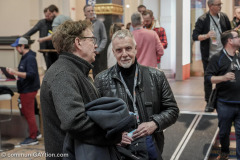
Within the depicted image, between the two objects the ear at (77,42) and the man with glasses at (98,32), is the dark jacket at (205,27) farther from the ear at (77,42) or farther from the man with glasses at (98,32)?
the ear at (77,42)

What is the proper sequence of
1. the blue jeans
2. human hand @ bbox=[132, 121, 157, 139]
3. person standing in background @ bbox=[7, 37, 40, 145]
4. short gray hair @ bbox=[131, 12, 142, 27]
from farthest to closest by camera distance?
person standing in background @ bbox=[7, 37, 40, 145], short gray hair @ bbox=[131, 12, 142, 27], the blue jeans, human hand @ bbox=[132, 121, 157, 139]

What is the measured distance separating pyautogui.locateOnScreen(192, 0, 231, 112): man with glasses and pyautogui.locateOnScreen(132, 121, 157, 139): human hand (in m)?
3.66

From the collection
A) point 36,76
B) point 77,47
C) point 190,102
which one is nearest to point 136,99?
point 77,47

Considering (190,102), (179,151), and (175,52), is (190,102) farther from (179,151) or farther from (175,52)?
(179,151)

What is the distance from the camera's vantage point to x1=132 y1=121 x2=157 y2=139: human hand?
261cm

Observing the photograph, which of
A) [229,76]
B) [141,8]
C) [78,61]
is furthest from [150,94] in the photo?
[141,8]

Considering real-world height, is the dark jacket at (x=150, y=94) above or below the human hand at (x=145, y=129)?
above

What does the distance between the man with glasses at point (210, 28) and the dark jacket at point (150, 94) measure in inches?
135

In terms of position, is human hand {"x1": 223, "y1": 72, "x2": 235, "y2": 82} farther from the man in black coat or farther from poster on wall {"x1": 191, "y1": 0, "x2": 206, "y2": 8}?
Answer: poster on wall {"x1": 191, "y1": 0, "x2": 206, "y2": 8}

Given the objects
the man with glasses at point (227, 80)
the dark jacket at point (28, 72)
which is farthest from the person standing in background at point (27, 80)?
the man with glasses at point (227, 80)

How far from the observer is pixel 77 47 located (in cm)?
219

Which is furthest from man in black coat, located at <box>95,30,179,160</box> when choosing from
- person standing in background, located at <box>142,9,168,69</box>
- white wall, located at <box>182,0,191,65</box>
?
white wall, located at <box>182,0,191,65</box>

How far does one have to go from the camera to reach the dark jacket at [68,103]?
1.89 meters

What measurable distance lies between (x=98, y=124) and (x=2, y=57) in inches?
304
